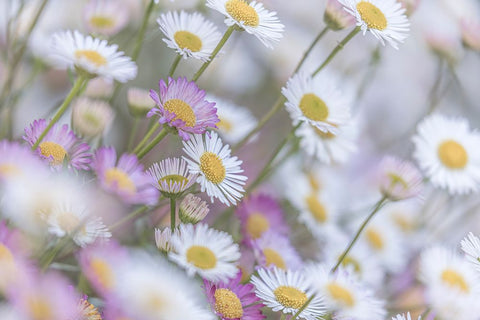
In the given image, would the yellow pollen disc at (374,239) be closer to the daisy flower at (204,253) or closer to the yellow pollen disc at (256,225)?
the yellow pollen disc at (256,225)

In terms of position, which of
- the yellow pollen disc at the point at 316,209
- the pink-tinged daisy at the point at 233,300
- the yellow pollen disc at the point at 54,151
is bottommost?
the yellow pollen disc at the point at 316,209

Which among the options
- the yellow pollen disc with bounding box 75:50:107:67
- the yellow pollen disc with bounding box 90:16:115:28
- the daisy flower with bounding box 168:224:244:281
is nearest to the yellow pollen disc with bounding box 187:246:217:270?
the daisy flower with bounding box 168:224:244:281

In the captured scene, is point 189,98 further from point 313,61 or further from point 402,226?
point 313,61

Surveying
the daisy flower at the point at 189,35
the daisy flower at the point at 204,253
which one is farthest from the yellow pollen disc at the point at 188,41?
the daisy flower at the point at 204,253

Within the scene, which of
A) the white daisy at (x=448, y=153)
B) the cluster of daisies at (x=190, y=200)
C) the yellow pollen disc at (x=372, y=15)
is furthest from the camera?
the white daisy at (x=448, y=153)

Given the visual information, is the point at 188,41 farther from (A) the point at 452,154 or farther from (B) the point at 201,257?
(A) the point at 452,154

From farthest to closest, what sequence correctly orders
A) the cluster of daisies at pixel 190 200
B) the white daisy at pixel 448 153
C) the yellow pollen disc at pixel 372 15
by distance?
the white daisy at pixel 448 153
the yellow pollen disc at pixel 372 15
the cluster of daisies at pixel 190 200
